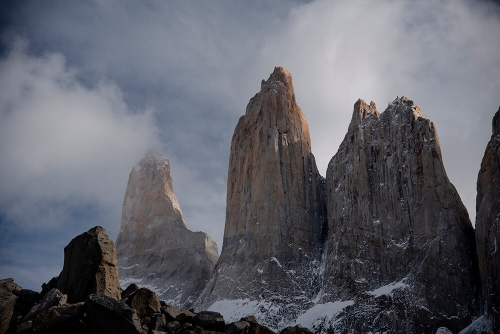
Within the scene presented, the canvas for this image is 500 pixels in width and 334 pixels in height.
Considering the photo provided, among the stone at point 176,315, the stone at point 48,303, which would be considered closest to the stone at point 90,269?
the stone at point 48,303

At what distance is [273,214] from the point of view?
8981cm

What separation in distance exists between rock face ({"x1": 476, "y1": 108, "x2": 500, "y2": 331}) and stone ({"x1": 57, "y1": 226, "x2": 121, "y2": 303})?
35.7 meters

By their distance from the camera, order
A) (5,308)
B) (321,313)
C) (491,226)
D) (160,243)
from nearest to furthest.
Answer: (5,308), (491,226), (321,313), (160,243)

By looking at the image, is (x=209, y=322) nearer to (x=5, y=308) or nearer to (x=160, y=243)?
(x=5, y=308)

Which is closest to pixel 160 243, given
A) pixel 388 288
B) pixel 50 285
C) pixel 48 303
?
pixel 388 288

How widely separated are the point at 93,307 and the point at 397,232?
5802cm

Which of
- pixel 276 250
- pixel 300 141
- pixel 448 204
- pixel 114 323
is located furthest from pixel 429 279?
pixel 114 323

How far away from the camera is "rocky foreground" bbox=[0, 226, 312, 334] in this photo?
2073 cm

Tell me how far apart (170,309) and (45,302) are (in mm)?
5846

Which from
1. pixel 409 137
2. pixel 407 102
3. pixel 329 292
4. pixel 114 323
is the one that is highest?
pixel 407 102

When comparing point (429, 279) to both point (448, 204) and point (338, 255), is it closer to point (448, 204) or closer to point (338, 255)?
point (448, 204)

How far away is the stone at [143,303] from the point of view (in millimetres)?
24130

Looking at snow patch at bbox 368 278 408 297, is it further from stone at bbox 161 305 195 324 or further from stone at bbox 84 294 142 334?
stone at bbox 84 294 142 334

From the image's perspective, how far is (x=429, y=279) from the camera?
6391 cm
